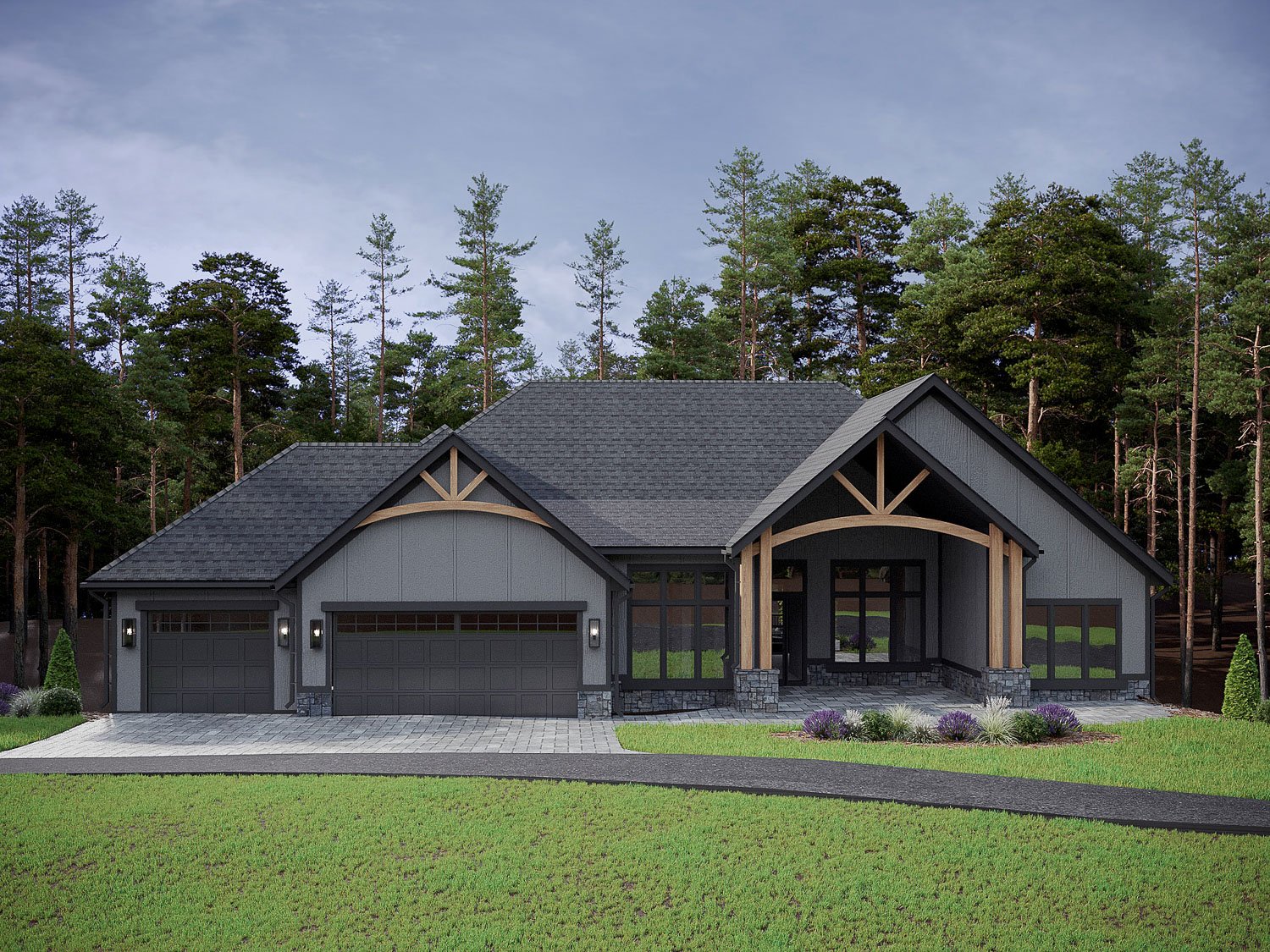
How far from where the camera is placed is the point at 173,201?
72.3ft

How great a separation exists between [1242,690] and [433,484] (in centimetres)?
1471

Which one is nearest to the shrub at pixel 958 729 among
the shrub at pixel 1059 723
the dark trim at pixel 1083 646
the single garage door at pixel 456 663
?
the shrub at pixel 1059 723

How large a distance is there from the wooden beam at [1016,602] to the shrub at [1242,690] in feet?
11.1

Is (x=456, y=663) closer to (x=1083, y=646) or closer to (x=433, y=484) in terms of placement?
(x=433, y=484)

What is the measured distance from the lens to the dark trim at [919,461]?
52.8 feet

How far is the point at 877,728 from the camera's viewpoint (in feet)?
46.0

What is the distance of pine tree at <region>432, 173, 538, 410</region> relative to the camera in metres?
41.6

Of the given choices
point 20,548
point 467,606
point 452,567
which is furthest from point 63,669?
point 20,548

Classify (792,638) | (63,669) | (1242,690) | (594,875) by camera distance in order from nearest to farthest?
A: (594,875), (1242,690), (63,669), (792,638)

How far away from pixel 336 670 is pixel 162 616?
3505 mm

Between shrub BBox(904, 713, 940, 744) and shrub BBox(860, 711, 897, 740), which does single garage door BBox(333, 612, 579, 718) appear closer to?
shrub BBox(860, 711, 897, 740)

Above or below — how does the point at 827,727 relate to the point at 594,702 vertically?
above

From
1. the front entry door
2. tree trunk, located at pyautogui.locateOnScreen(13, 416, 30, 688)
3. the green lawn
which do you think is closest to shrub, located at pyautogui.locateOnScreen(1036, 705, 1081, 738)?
the green lawn

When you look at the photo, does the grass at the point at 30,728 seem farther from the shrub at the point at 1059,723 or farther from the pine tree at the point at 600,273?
the pine tree at the point at 600,273
